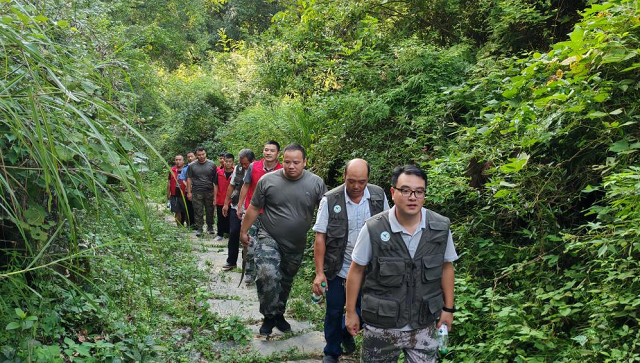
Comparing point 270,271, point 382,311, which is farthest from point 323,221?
point 382,311

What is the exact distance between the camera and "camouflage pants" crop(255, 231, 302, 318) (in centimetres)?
537

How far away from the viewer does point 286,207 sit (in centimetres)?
548

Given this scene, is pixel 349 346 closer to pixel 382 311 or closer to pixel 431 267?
pixel 382 311

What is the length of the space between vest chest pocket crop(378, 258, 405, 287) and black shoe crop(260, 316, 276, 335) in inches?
93.7

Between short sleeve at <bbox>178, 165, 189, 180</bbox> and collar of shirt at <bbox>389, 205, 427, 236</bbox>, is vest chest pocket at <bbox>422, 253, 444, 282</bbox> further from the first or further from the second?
short sleeve at <bbox>178, 165, 189, 180</bbox>

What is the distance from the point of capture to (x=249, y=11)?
29578mm

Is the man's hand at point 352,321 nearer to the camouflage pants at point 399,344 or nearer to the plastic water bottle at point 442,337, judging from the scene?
the camouflage pants at point 399,344

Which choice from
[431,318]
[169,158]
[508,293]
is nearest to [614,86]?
[508,293]

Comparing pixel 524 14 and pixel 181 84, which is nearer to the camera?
pixel 524 14

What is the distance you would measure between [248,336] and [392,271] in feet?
8.22

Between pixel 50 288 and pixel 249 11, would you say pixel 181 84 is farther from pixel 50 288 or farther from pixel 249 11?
pixel 50 288

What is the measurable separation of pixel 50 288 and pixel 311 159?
5.90 metres

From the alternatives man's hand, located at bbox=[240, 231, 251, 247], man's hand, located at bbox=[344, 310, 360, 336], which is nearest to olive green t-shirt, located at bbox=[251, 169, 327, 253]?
man's hand, located at bbox=[240, 231, 251, 247]

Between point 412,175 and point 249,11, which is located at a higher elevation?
point 249,11
